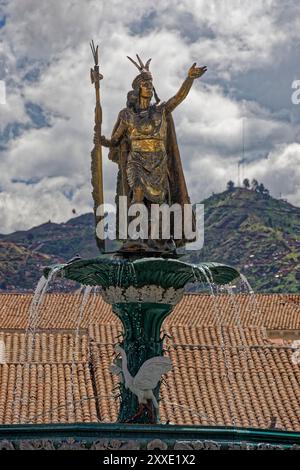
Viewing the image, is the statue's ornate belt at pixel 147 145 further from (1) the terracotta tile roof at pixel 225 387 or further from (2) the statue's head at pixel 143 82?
(1) the terracotta tile roof at pixel 225 387

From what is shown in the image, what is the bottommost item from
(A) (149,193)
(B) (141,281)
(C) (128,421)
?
(C) (128,421)

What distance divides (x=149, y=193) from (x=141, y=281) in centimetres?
106

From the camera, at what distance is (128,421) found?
12117 millimetres

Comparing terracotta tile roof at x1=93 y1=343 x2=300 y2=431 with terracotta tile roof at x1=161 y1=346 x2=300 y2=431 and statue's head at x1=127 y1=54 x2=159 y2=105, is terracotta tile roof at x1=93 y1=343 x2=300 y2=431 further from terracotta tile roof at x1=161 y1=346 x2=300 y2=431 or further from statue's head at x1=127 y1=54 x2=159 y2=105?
statue's head at x1=127 y1=54 x2=159 y2=105

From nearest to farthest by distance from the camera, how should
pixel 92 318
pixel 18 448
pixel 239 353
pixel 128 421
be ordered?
pixel 18 448
pixel 128 421
pixel 239 353
pixel 92 318

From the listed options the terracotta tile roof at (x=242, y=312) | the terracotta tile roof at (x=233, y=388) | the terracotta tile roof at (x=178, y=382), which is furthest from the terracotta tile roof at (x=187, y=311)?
the terracotta tile roof at (x=233, y=388)

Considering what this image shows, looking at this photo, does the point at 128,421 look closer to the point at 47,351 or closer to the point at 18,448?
the point at 18,448

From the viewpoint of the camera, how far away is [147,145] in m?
12.9

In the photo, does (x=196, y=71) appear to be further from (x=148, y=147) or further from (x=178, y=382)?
(x=178, y=382)

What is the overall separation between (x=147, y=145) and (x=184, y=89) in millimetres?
752

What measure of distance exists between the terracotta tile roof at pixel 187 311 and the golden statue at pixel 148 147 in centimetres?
3496

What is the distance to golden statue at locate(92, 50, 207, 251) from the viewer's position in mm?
12781

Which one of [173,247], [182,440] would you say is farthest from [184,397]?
[182,440]

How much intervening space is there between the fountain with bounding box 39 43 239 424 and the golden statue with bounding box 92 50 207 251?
0.01 m
